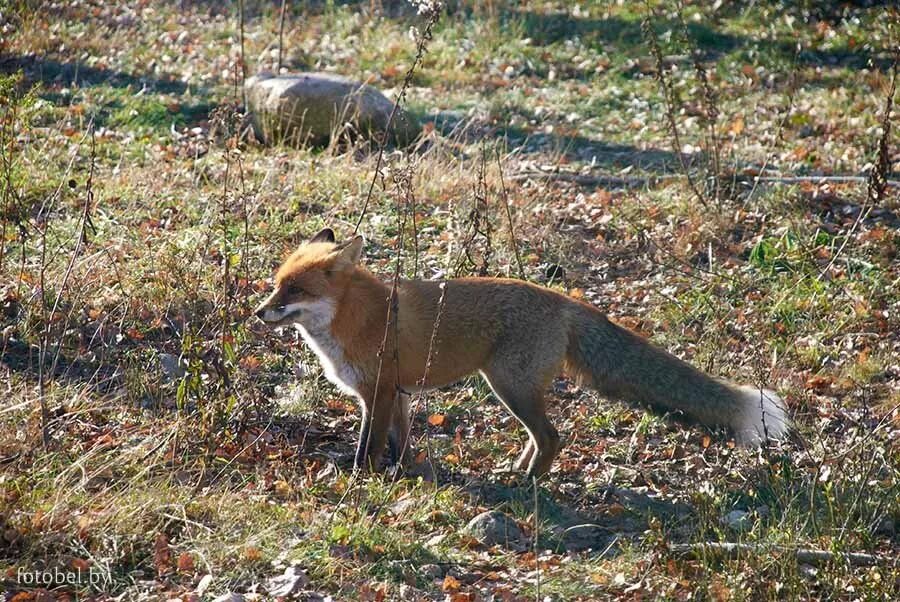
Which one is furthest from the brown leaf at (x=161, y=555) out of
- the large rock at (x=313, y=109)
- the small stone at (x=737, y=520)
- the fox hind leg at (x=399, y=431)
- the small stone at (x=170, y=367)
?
the large rock at (x=313, y=109)

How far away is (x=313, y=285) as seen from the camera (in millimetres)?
5402

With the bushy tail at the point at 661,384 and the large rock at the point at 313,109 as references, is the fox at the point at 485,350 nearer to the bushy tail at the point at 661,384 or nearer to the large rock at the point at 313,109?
the bushy tail at the point at 661,384

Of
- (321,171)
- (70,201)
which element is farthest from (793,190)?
(70,201)

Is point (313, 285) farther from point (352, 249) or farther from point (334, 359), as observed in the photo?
point (334, 359)

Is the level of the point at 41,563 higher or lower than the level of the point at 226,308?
lower

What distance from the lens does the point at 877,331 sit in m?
6.85

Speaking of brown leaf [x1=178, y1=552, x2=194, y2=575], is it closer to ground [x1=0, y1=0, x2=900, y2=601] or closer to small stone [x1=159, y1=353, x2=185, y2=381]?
ground [x1=0, y1=0, x2=900, y2=601]

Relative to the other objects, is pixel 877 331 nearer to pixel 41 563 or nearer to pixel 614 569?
pixel 614 569

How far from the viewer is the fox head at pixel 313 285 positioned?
5.33m

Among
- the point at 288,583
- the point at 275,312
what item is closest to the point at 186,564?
the point at 288,583

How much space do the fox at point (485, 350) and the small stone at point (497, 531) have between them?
23.6 inches

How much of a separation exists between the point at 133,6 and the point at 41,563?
12732 millimetres

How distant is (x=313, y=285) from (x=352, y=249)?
0.94ft

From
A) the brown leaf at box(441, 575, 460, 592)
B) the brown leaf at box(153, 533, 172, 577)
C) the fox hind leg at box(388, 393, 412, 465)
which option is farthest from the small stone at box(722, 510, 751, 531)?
the brown leaf at box(153, 533, 172, 577)
